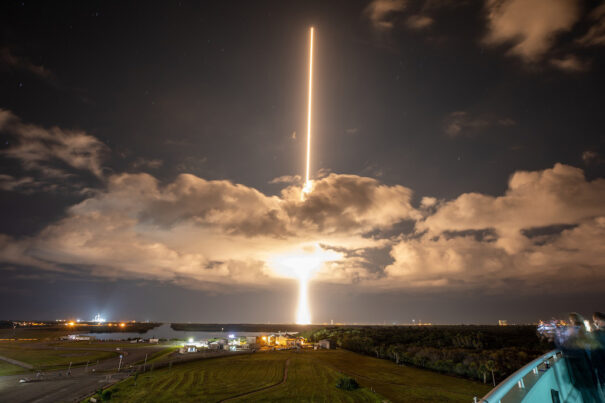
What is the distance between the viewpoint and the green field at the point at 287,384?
47531mm

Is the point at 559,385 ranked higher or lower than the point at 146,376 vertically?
higher

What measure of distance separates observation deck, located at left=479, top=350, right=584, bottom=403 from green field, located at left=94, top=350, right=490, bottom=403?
154ft

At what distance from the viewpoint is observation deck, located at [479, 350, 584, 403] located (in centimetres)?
510

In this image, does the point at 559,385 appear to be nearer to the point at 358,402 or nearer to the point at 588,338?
the point at 588,338

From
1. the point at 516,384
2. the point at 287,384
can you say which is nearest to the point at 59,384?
the point at 287,384

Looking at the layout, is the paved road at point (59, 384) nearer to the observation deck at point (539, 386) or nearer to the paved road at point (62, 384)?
the paved road at point (62, 384)

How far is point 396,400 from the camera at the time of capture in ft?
162

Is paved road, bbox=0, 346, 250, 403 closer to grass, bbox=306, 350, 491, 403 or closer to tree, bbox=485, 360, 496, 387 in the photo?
grass, bbox=306, 350, 491, 403

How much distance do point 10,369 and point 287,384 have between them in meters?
59.4

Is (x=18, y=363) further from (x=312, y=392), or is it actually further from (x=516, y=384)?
(x=516, y=384)

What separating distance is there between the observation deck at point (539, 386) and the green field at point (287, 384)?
1847 inches

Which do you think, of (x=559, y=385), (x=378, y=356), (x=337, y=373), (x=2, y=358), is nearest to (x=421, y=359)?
(x=378, y=356)

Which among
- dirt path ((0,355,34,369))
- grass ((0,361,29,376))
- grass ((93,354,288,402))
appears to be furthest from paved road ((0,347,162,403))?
dirt path ((0,355,34,369))

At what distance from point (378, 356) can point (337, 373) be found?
47833 millimetres
